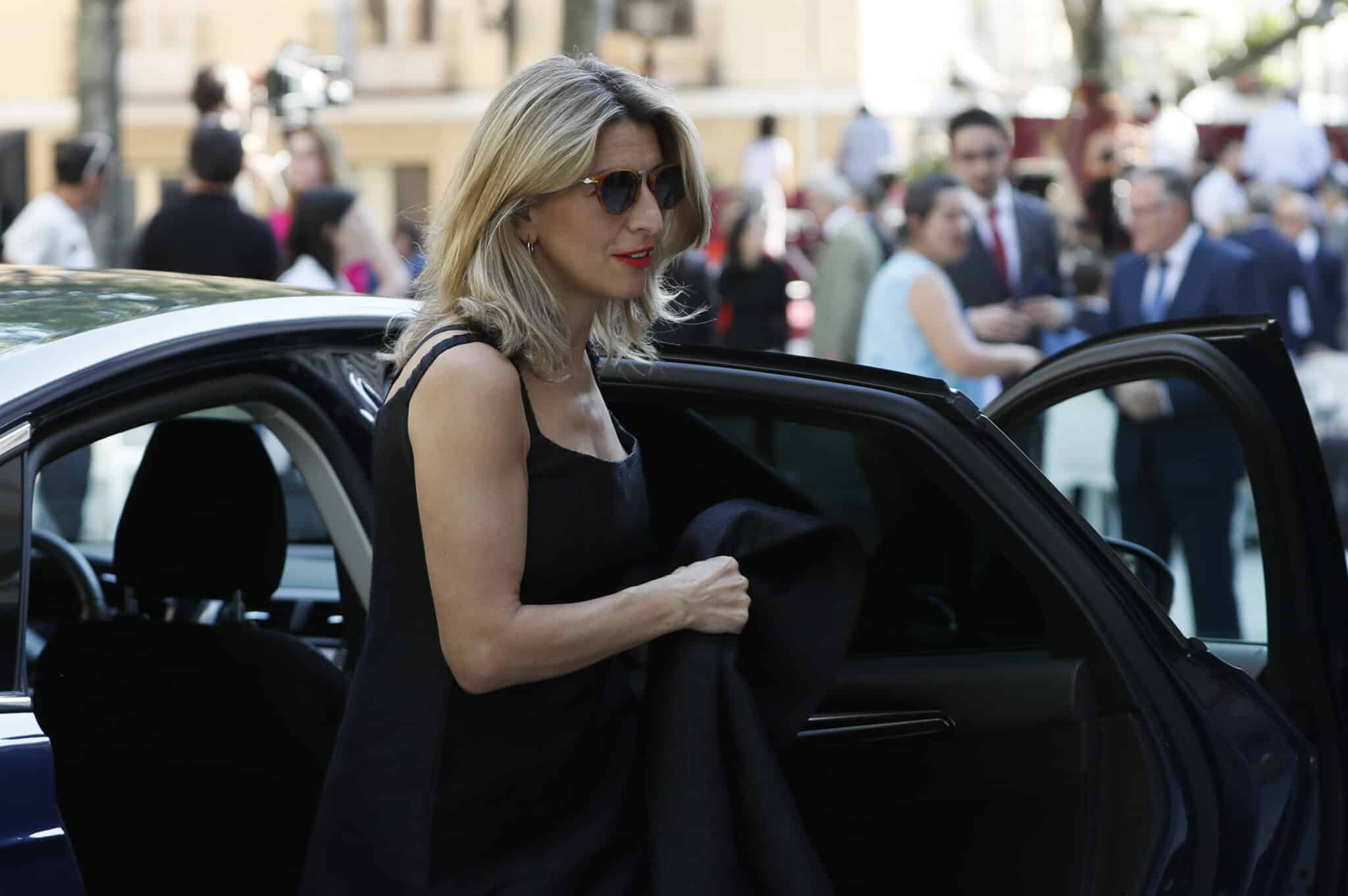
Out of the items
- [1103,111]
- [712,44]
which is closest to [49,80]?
[712,44]

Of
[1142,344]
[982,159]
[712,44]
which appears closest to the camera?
[1142,344]

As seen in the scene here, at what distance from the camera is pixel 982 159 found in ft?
24.0

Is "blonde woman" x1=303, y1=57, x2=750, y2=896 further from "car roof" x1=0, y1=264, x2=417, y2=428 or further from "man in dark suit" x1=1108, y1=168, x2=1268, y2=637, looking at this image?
"man in dark suit" x1=1108, y1=168, x2=1268, y2=637

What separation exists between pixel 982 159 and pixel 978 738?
5096mm

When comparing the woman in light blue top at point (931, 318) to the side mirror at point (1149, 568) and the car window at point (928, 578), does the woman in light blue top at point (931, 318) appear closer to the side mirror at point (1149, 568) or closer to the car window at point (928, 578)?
the side mirror at point (1149, 568)

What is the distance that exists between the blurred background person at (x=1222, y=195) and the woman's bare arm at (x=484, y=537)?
11.0 m

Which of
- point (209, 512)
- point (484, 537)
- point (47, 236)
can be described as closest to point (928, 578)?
point (484, 537)

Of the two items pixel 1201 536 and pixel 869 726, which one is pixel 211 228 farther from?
pixel 869 726

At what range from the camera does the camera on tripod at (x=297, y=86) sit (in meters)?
10.4

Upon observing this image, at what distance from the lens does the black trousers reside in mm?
6332

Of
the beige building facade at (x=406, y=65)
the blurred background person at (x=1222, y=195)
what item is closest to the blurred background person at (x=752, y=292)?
the blurred background person at (x=1222, y=195)

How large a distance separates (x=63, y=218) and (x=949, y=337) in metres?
3.65

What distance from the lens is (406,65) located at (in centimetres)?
3456

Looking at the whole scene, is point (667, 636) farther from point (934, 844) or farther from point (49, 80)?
point (49, 80)
